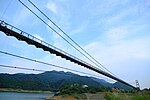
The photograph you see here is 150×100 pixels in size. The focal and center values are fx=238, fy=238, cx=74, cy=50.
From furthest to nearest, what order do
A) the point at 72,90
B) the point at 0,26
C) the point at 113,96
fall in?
the point at 72,90 → the point at 113,96 → the point at 0,26

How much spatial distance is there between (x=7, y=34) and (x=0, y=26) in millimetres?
1039

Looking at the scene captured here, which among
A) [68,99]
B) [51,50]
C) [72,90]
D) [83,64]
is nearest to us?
[51,50]

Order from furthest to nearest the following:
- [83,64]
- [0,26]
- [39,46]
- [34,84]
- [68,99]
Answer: [34,84]
[68,99]
[83,64]
[39,46]
[0,26]

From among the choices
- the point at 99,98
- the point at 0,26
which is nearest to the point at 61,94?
the point at 99,98

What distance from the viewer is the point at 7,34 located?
50.0 feet

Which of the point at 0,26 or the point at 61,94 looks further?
the point at 61,94

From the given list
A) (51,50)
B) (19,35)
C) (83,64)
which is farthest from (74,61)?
(19,35)

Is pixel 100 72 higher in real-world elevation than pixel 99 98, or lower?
higher

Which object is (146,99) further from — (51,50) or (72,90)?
(72,90)

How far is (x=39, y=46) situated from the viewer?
18281 millimetres

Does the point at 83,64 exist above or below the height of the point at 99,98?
above

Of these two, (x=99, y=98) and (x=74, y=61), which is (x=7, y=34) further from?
(x=99, y=98)

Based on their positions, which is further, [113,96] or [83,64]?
[113,96]

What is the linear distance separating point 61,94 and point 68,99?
10585mm
